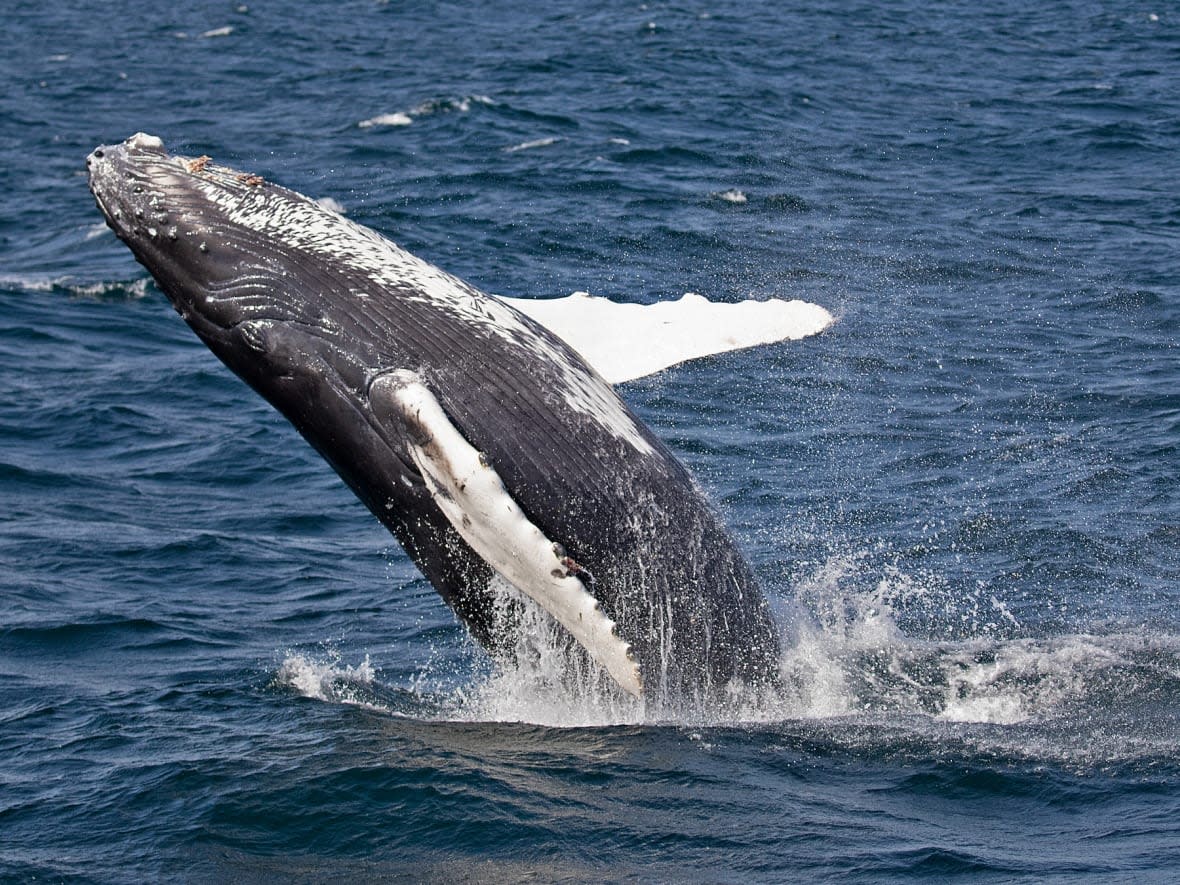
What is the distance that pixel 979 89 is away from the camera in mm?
35094

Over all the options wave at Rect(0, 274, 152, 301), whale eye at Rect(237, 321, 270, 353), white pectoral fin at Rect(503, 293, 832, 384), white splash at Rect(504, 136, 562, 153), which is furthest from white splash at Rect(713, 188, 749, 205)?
whale eye at Rect(237, 321, 270, 353)

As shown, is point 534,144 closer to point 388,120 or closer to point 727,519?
point 388,120

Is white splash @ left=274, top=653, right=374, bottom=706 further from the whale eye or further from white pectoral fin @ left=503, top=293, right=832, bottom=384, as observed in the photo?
white pectoral fin @ left=503, top=293, right=832, bottom=384

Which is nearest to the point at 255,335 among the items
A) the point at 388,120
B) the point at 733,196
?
the point at 733,196

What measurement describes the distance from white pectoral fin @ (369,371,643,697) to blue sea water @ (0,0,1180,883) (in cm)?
90

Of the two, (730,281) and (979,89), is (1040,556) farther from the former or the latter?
(979,89)

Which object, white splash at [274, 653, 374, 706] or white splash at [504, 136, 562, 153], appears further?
white splash at [504, 136, 562, 153]

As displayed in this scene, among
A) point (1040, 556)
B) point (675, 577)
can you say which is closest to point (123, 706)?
point (675, 577)

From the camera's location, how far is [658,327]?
12664 millimetres

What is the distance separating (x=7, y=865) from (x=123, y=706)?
2.65 metres

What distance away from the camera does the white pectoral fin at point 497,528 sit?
30.7 feet

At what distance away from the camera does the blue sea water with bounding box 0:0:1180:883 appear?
9188 mm

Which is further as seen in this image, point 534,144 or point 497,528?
point 534,144

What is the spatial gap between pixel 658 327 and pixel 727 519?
99.3 inches
